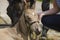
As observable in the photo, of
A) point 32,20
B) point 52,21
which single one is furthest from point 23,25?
point 52,21

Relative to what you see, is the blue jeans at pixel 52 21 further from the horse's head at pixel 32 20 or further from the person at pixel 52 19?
the horse's head at pixel 32 20

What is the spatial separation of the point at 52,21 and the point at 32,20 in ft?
1.43

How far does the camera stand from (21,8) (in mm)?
2564

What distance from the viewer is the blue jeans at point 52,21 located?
2816 millimetres

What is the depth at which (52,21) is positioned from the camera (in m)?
2.83

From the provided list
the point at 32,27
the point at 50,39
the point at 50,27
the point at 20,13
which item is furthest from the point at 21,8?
the point at 50,39

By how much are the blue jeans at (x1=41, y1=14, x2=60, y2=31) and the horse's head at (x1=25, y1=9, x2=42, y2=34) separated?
360 millimetres

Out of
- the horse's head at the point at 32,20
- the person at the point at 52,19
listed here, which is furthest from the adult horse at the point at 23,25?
the person at the point at 52,19

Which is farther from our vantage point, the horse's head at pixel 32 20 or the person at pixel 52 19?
the person at pixel 52 19

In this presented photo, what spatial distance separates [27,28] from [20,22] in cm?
12

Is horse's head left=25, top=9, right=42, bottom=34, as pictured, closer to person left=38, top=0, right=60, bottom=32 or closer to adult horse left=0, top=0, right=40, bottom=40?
adult horse left=0, top=0, right=40, bottom=40

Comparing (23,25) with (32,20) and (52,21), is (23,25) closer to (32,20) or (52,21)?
(32,20)

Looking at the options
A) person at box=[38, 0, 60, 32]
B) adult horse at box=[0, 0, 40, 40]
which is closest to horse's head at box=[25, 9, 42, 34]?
adult horse at box=[0, 0, 40, 40]

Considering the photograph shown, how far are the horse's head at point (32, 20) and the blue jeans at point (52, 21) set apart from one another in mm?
360
